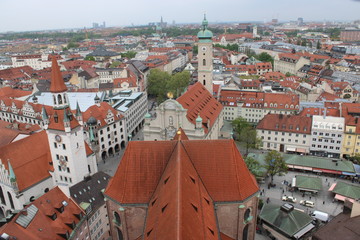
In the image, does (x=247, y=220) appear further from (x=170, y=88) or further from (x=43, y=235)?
(x=170, y=88)

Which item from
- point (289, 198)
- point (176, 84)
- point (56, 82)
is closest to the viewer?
point (56, 82)

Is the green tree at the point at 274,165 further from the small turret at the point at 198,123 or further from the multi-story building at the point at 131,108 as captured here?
the multi-story building at the point at 131,108

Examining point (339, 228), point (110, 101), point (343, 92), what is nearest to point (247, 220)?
point (339, 228)

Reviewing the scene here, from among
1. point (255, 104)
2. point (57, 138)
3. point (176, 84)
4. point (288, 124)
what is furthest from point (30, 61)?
point (288, 124)

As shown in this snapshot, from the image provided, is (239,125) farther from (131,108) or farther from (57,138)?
(57,138)

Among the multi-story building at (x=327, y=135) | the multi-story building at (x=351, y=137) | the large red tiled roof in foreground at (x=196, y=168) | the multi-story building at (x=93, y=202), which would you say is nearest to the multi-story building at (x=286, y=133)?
the multi-story building at (x=327, y=135)

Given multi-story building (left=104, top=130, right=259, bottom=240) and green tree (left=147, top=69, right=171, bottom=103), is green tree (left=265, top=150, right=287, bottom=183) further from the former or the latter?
green tree (left=147, top=69, right=171, bottom=103)
